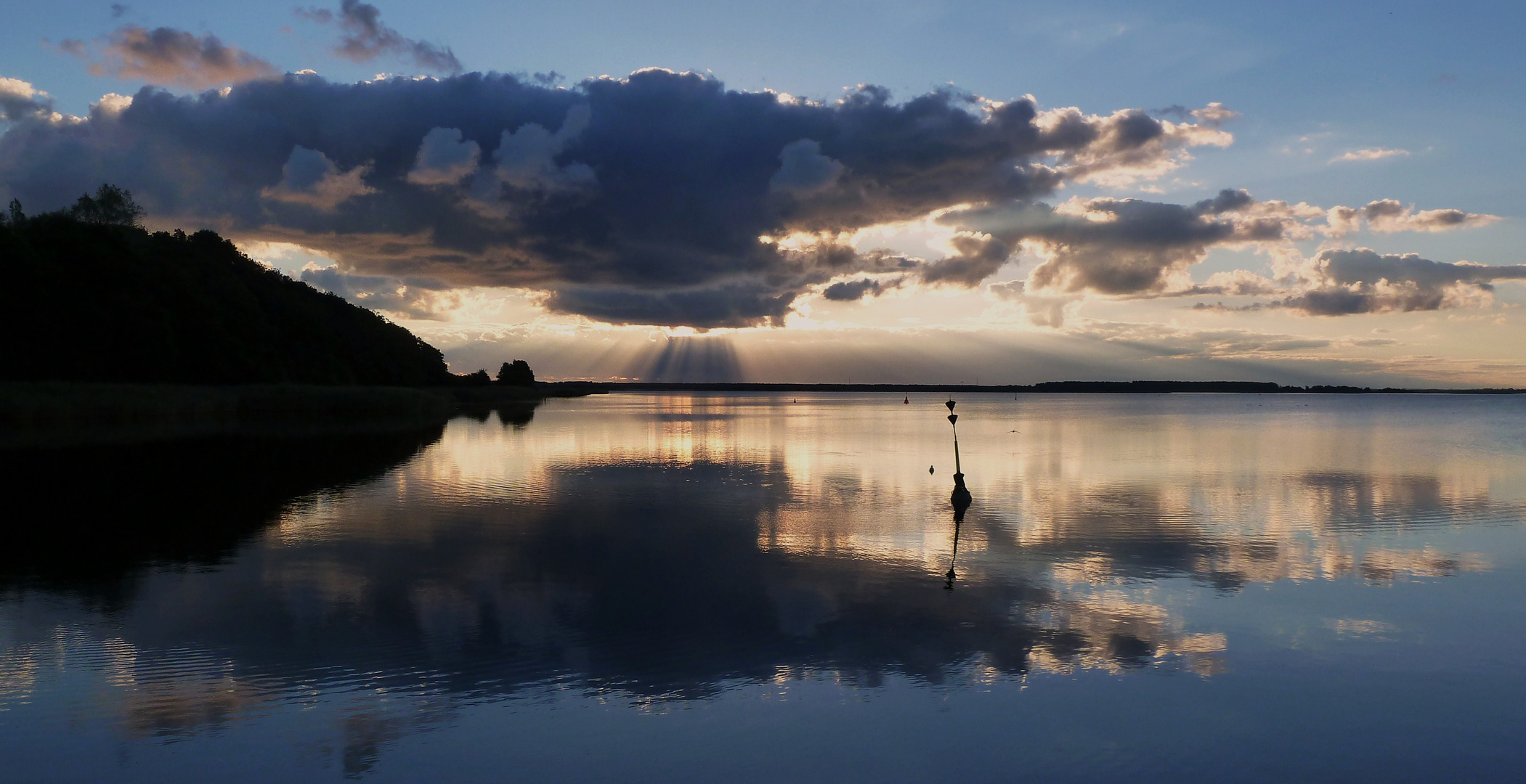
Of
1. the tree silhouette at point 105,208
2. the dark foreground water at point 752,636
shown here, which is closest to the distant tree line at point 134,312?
the tree silhouette at point 105,208

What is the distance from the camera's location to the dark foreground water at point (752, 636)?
750cm

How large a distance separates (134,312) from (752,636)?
234 ft

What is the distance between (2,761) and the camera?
276 inches

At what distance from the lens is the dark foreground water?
7.50 m

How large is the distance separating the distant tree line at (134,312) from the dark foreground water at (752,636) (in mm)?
46576

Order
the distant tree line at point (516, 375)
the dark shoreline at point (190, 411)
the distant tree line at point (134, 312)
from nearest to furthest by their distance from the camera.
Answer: the dark shoreline at point (190, 411) → the distant tree line at point (134, 312) → the distant tree line at point (516, 375)

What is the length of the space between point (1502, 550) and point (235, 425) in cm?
5793

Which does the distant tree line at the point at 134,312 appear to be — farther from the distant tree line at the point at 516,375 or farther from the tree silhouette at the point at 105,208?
the distant tree line at the point at 516,375

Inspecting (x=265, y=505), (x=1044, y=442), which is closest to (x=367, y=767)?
(x=265, y=505)

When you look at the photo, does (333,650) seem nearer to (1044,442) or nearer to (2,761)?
(2,761)

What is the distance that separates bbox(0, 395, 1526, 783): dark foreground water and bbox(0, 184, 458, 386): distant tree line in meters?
46.6

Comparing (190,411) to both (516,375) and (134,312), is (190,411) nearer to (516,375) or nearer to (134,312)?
(134,312)

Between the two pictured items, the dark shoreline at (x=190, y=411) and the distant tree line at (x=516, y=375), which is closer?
the dark shoreline at (x=190, y=411)

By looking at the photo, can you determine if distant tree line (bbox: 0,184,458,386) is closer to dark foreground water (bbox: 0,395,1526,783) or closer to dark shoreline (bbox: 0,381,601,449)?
dark shoreline (bbox: 0,381,601,449)
